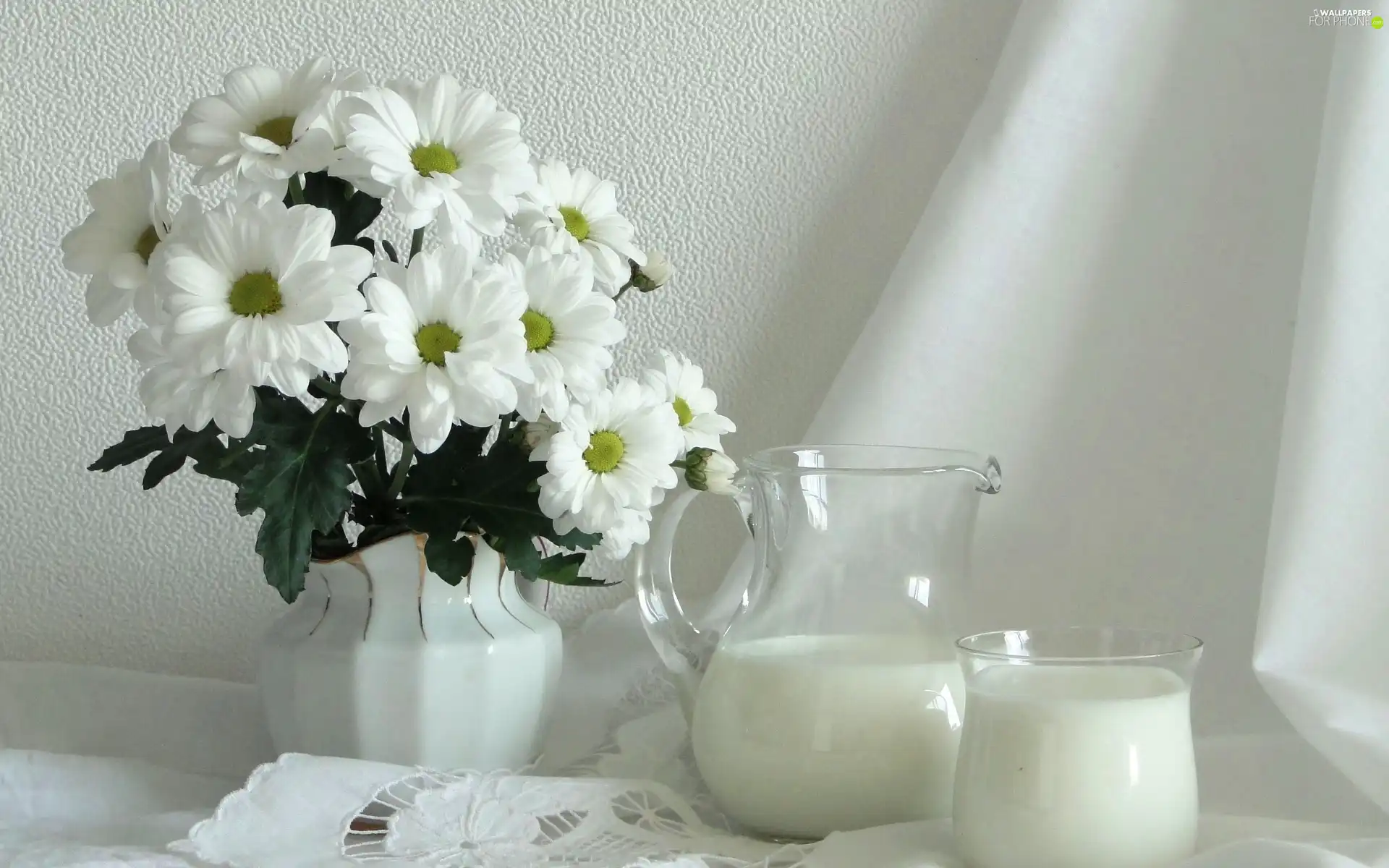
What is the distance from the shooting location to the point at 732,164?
109cm

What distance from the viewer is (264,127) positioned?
68 cm

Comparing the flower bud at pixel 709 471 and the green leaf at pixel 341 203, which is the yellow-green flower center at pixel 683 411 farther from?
the green leaf at pixel 341 203

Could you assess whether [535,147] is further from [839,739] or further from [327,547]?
[839,739]

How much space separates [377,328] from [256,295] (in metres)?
0.06

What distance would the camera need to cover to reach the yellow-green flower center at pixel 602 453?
2.29ft

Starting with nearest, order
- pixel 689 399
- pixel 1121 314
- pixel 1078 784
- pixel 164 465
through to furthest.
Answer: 1. pixel 1078 784
2. pixel 164 465
3. pixel 689 399
4. pixel 1121 314

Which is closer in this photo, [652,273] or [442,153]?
[442,153]

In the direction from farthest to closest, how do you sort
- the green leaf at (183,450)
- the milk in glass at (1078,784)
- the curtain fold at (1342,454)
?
1. the curtain fold at (1342,454)
2. the green leaf at (183,450)
3. the milk in glass at (1078,784)

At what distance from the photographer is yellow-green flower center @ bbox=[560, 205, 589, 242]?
76 cm

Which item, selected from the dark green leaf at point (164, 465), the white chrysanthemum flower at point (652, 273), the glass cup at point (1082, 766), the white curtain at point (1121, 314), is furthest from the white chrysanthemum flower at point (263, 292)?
the white curtain at point (1121, 314)

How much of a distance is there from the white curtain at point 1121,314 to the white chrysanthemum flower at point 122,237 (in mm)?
526

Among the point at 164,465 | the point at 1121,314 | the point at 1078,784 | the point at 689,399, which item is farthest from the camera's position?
the point at 1121,314

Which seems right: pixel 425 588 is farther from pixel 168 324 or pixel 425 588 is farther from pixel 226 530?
pixel 226 530

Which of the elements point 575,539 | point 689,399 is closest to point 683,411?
point 689,399
